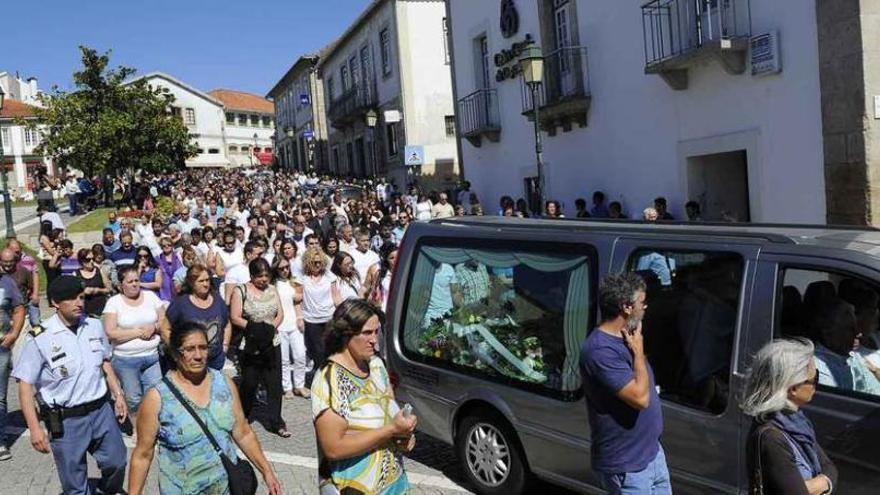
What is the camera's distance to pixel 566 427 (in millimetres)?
4785

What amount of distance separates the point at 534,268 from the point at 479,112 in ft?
44.6

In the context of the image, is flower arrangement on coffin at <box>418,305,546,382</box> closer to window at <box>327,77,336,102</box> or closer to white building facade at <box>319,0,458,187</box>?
white building facade at <box>319,0,458,187</box>

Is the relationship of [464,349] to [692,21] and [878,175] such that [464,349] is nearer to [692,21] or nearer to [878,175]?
[878,175]

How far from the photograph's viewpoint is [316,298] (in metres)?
8.16

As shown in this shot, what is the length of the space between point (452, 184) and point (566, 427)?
2259cm

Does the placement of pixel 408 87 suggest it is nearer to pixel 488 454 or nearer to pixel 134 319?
pixel 134 319

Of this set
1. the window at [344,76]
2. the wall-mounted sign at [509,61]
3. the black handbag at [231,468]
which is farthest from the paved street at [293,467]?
the window at [344,76]

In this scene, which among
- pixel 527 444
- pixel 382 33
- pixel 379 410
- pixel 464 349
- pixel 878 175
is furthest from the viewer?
pixel 382 33

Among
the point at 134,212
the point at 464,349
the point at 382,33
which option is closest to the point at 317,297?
the point at 464,349

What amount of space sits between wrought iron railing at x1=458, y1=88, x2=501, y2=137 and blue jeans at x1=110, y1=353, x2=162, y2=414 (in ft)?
39.4

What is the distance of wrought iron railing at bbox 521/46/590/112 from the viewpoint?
Answer: 46.1ft

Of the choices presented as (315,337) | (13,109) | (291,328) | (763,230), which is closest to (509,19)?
(315,337)

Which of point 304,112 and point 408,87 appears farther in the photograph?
point 304,112

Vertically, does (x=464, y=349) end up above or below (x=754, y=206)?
below
